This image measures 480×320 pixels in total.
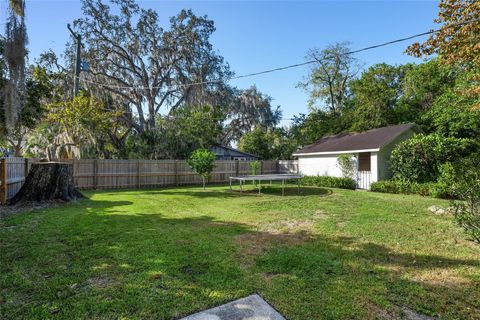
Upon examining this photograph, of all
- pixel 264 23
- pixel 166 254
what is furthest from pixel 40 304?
pixel 264 23

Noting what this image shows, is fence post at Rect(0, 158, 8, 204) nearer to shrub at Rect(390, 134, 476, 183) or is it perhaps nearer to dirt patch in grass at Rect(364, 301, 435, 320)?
dirt patch in grass at Rect(364, 301, 435, 320)

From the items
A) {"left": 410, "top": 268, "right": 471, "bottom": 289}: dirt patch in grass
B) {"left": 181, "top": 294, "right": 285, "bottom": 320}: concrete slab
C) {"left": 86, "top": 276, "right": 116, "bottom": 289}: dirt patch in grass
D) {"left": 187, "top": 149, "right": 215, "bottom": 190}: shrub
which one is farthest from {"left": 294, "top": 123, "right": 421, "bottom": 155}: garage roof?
{"left": 86, "top": 276, "right": 116, "bottom": 289}: dirt patch in grass

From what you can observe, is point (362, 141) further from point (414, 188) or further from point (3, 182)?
point (3, 182)

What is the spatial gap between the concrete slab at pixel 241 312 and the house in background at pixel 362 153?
1266 centimetres

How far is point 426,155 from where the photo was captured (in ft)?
38.4

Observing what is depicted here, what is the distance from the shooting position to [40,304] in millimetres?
2559

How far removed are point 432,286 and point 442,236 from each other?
266 cm

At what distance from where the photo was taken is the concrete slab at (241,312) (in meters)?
2.39

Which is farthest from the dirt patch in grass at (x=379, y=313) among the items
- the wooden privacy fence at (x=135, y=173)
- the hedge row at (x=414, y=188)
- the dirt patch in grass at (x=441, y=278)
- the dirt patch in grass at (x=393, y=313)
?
the wooden privacy fence at (x=135, y=173)

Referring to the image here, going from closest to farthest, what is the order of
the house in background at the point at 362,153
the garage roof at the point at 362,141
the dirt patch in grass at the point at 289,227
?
the dirt patch in grass at the point at 289,227 < the house in background at the point at 362,153 < the garage roof at the point at 362,141

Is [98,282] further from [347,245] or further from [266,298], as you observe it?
[347,245]

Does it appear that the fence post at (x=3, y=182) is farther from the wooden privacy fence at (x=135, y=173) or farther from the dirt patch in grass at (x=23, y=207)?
the wooden privacy fence at (x=135, y=173)

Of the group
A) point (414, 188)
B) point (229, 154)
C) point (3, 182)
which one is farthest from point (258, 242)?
point (229, 154)

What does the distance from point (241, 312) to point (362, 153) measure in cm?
1481
